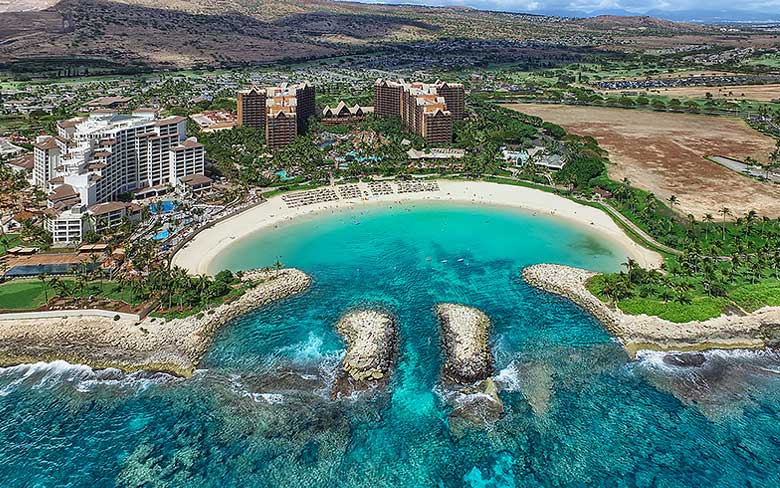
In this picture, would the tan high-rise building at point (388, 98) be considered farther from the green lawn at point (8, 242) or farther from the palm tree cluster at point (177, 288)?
the green lawn at point (8, 242)

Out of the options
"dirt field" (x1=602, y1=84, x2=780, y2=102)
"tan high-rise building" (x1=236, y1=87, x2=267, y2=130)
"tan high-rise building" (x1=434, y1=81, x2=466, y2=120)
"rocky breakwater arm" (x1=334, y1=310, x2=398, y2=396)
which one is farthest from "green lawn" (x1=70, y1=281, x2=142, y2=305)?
"dirt field" (x1=602, y1=84, x2=780, y2=102)

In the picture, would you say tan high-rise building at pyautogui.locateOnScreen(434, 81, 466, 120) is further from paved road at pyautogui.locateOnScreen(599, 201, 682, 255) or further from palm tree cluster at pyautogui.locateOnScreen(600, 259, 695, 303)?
palm tree cluster at pyautogui.locateOnScreen(600, 259, 695, 303)

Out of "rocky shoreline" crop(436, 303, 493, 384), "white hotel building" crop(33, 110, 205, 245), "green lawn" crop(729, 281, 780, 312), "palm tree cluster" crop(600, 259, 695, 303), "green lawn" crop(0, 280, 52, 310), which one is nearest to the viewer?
"rocky shoreline" crop(436, 303, 493, 384)

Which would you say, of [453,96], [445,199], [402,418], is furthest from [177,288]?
[453,96]

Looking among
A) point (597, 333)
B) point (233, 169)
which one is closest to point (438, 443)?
Result: point (597, 333)

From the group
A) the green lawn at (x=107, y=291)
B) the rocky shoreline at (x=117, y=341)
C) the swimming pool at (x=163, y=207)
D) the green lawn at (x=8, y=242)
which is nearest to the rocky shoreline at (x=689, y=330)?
the rocky shoreline at (x=117, y=341)

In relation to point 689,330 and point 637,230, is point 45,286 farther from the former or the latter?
point 637,230
